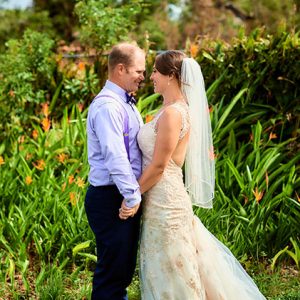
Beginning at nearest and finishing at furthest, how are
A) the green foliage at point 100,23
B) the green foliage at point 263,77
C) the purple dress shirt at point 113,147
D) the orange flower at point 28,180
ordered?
the purple dress shirt at point 113,147 < the orange flower at point 28,180 < the green foliage at point 263,77 < the green foliage at point 100,23

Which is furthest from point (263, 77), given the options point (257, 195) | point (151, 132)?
point (151, 132)

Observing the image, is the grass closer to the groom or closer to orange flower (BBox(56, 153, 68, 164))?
the groom

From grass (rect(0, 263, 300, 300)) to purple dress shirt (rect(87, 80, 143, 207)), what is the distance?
114 cm

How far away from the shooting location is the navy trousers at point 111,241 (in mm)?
4051

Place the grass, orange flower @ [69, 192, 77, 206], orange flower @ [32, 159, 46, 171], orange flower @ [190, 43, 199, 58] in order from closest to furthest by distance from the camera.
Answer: the grass
orange flower @ [69, 192, 77, 206]
orange flower @ [32, 159, 46, 171]
orange flower @ [190, 43, 199, 58]

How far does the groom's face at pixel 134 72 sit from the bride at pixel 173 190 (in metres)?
0.12

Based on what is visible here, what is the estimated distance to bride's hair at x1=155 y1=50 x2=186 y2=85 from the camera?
4.10 m

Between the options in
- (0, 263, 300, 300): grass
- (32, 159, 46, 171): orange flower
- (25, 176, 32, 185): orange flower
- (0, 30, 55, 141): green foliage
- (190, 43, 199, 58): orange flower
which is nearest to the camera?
(0, 263, 300, 300): grass

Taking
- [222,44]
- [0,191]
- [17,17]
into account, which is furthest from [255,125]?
[17,17]

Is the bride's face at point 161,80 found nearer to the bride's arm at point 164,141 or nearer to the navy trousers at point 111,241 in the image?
the bride's arm at point 164,141

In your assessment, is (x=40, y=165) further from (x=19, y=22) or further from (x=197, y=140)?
(x=19, y=22)

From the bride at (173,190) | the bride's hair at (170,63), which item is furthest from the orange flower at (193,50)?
the bride's hair at (170,63)

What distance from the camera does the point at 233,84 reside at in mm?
7027

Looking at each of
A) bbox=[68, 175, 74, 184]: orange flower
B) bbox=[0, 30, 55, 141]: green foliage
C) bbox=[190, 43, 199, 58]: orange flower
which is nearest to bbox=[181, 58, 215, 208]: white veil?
bbox=[68, 175, 74, 184]: orange flower
